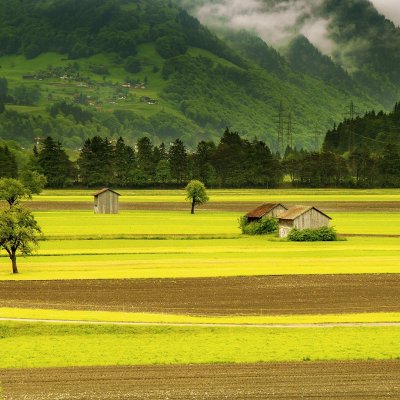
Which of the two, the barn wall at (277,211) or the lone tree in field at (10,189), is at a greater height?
the lone tree in field at (10,189)

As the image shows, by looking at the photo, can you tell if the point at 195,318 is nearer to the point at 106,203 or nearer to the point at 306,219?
the point at 306,219

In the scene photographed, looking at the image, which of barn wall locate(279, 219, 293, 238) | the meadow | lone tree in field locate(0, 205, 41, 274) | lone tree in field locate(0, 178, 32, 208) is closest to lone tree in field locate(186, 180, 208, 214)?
the meadow

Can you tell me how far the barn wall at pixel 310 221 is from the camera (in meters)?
101

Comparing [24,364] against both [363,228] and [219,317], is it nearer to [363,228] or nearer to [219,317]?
[219,317]

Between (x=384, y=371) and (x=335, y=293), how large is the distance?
22227 millimetres

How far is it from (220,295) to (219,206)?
108 meters

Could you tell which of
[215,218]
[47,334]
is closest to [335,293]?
[47,334]

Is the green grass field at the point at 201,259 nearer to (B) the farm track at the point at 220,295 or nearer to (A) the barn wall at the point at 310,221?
(B) the farm track at the point at 220,295

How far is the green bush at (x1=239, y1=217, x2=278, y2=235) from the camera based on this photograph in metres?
108

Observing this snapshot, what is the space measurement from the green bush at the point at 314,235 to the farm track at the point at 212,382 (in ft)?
208

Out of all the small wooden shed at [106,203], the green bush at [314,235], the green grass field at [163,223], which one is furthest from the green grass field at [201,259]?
the small wooden shed at [106,203]

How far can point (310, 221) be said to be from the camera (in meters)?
102

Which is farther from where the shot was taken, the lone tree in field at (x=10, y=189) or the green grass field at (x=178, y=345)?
the lone tree in field at (x=10, y=189)

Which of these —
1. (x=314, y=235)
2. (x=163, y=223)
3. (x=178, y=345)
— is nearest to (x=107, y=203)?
(x=163, y=223)
